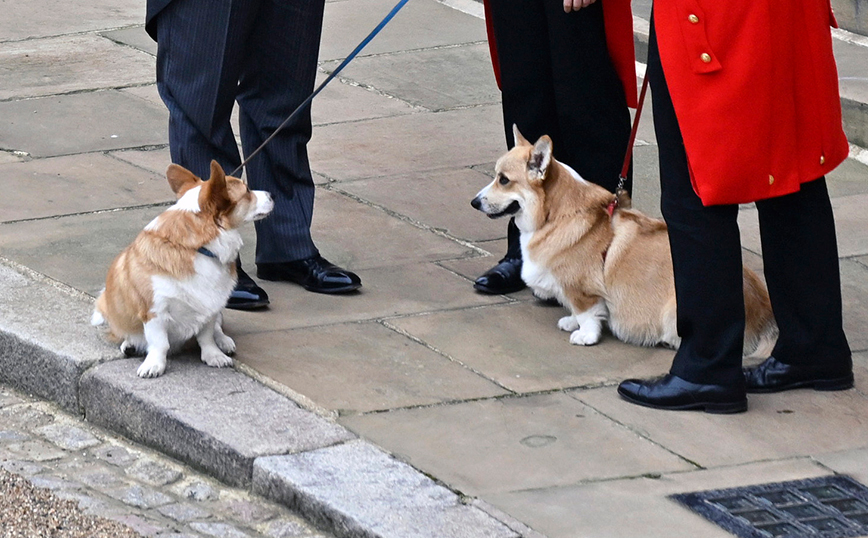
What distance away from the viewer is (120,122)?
7.20 metres

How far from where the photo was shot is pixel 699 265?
399cm

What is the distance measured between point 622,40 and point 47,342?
2336 mm

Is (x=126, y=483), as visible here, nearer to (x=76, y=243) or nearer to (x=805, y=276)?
(x=76, y=243)

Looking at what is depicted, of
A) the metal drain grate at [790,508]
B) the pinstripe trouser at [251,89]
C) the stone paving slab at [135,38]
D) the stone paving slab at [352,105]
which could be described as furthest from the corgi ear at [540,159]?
the stone paving slab at [135,38]

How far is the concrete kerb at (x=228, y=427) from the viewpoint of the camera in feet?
11.2

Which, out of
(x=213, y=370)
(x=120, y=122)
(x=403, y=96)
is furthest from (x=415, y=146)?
(x=213, y=370)

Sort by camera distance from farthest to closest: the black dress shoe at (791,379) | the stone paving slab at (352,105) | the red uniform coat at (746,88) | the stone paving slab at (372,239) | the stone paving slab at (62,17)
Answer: the stone paving slab at (62,17) → the stone paving slab at (352,105) → the stone paving slab at (372,239) → the black dress shoe at (791,379) → the red uniform coat at (746,88)

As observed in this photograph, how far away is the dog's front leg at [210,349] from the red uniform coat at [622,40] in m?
1.80

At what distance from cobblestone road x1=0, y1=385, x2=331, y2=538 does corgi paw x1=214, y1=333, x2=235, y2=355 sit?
463 millimetres

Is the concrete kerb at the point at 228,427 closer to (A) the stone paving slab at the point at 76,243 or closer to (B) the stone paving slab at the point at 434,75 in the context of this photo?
(A) the stone paving slab at the point at 76,243

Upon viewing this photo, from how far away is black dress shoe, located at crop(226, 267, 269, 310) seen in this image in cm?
477

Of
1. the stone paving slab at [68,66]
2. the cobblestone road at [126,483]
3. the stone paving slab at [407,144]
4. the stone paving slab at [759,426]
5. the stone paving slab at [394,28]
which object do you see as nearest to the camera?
the cobblestone road at [126,483]

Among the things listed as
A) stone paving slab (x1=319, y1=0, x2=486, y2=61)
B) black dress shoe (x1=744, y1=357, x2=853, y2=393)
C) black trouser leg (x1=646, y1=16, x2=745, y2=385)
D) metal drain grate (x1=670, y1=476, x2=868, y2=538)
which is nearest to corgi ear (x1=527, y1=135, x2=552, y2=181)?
black trouser leg (x1=646, y1=16, x2=745, y2=385)

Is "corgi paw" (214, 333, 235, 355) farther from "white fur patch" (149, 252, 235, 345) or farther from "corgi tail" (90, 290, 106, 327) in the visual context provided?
"corgi tail" (90, 290, 106, 327)
